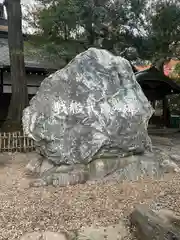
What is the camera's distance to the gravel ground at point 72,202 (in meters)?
3.57

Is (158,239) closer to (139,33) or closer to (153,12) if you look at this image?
(139,33)

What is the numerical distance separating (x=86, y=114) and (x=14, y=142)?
11.4 feet

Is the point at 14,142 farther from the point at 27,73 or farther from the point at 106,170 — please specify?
the point at 27,73

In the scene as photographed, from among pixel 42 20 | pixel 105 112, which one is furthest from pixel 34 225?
pixel 42 20

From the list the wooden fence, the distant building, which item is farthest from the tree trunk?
the distant building

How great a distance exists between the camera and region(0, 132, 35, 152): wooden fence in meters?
8.03

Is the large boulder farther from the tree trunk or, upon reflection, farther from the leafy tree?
the tree trunk

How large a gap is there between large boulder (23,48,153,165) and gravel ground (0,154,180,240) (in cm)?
71

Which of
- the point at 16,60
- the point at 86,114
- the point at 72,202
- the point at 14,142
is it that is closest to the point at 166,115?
the point at 16,60

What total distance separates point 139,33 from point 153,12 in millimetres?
925

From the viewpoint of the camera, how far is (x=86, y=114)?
5.36 m

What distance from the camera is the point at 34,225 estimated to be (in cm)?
353

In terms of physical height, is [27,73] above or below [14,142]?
above

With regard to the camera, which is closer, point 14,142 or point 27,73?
point 14,142
